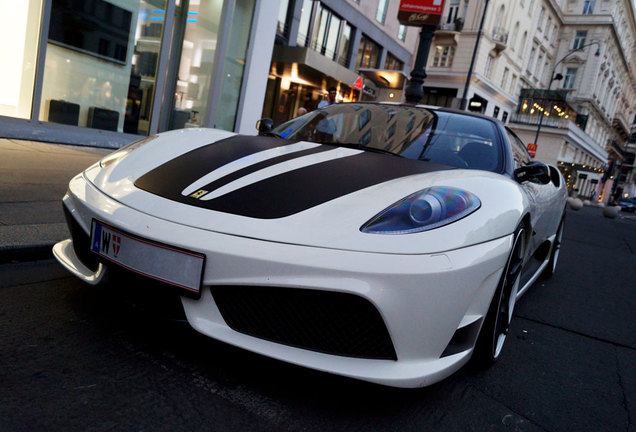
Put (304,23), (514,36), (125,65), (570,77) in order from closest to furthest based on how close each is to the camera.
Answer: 1. (125,65)
2. (304,23)
3. (514,36)
4. (570,77)

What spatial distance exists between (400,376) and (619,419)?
1.08 meters

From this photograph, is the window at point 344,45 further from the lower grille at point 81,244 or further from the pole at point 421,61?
the lower grille at point 81,244

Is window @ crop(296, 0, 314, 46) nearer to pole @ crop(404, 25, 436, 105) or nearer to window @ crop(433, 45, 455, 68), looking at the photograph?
pole @ crop(404, 25, 436, 105)

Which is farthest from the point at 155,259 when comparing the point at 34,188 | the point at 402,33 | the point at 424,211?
the point at 402,33

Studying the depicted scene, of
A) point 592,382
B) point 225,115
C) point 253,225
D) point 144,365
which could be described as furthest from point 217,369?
point 225,115

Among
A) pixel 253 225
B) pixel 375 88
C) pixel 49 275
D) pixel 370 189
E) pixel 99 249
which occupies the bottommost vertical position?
pixel 49 275

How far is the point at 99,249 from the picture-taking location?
6.00 feet

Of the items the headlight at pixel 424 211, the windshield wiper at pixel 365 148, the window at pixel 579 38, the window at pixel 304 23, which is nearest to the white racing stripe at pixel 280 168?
the windshield wiper at pixel 365 148

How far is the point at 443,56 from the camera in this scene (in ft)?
115

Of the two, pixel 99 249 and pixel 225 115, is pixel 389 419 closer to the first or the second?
pixel 99 249

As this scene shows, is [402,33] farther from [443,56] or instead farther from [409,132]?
[409,132]

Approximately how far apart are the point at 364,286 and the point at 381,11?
20.5 meters

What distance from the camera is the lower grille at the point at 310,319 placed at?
5.13 feet

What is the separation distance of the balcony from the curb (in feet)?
118
